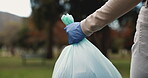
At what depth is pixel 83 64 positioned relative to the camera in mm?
2412

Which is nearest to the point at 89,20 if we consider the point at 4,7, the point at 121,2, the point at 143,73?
the point at 121,2

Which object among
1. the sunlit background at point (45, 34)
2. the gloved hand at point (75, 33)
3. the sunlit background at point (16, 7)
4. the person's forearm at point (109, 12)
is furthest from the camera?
the sunlit background at point (45, 34)

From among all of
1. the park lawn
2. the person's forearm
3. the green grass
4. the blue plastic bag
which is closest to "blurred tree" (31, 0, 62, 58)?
the park lawn

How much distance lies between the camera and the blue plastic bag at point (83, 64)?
2404 mm

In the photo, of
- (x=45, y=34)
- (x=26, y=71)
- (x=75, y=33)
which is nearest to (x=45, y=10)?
(x=26, y=71)

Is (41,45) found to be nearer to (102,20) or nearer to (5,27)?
(5,27)

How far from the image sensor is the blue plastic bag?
2.40 meters

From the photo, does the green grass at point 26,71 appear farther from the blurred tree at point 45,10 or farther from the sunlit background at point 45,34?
the blurred tree at point 45,10

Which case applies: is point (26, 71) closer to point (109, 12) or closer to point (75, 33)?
point (75, 33)

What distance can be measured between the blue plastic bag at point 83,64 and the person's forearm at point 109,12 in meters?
0.33

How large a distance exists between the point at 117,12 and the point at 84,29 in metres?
0.25

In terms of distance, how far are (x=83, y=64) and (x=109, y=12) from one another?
51cm

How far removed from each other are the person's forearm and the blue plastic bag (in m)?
0.33

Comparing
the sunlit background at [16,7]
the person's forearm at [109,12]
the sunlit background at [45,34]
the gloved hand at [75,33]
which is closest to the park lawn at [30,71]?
the sunlit background at [45,34]
